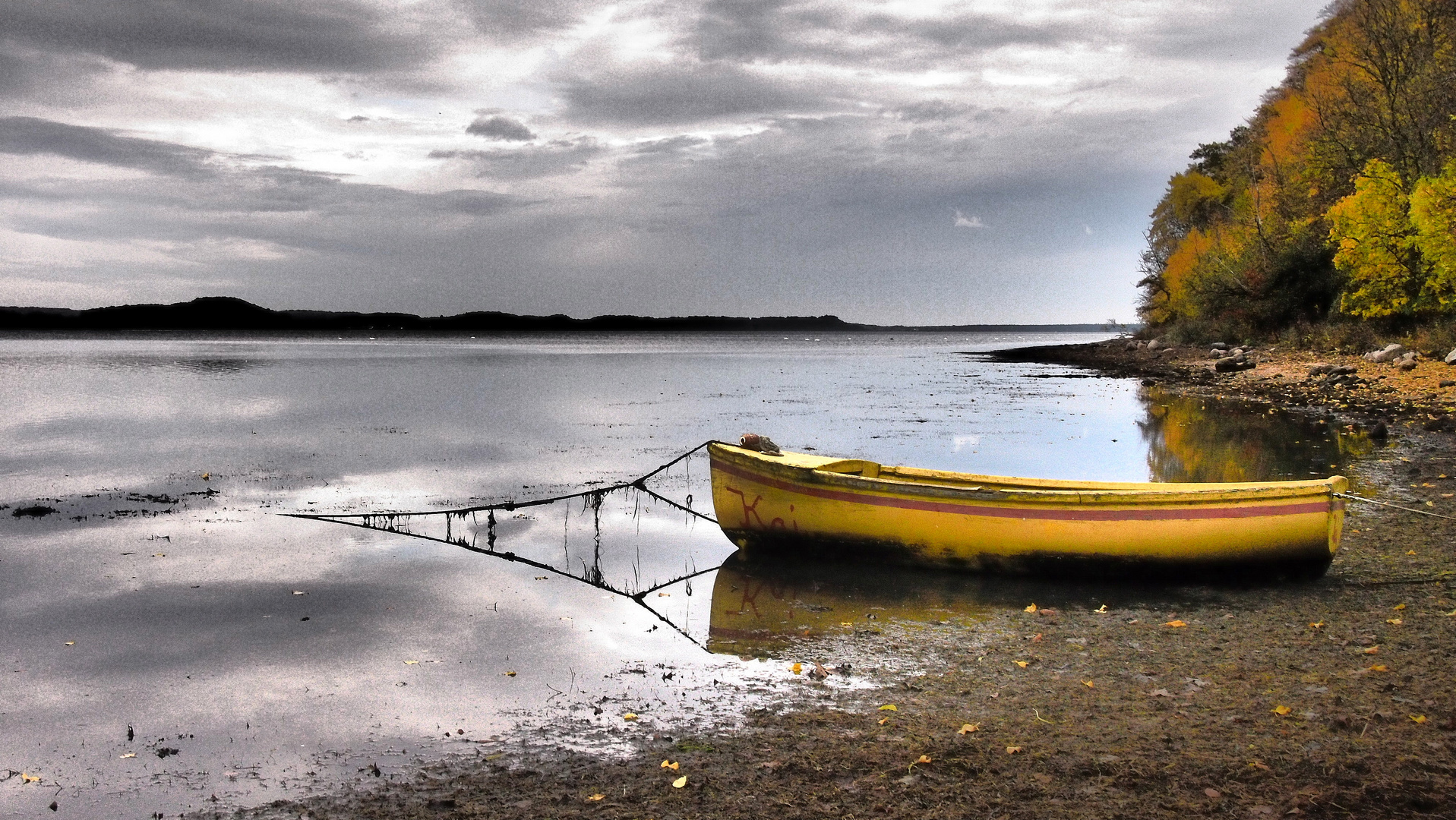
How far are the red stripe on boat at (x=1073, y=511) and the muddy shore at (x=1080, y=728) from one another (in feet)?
2.45

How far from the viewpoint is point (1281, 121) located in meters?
54.3

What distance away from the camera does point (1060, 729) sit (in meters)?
6.40

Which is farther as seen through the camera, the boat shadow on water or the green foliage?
the green foliage

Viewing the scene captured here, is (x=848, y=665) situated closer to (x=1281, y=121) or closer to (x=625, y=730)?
(x=625, y=730)

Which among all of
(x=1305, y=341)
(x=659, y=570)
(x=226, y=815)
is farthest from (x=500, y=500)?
(x=1305, y=341)

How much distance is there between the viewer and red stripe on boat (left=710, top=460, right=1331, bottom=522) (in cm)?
957

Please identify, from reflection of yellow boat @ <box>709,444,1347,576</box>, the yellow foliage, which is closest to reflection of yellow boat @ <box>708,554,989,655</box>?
reflection of yellow boat @ <box>709,444,1347,576</box>

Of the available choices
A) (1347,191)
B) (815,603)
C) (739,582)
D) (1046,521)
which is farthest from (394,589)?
(1347,191)

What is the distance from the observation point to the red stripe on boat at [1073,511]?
9.57 metres

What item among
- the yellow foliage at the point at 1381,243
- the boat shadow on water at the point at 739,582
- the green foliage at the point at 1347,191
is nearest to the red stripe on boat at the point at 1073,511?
the boat shadow on water at the point at 739,582

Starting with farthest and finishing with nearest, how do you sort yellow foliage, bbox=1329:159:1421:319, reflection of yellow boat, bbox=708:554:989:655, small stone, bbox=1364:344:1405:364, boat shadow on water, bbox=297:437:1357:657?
yellow foliage, bbox=1329:159:1421:319 → small stone, bbox=1364:344:1405:364 → boat shadow on water, bbox=297:437:1357:657 → reflection of yellow boat, bbox=708:554:989:655

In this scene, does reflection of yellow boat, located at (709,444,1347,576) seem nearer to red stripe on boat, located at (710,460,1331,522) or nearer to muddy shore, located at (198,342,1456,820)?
red stripe on boat, located at (710,460,1331,522)

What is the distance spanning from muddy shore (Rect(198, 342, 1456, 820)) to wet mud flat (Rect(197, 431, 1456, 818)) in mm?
19

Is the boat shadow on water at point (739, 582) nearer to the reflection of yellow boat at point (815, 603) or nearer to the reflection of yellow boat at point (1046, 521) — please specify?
the reflection of yellow boat at point (815, 603)
